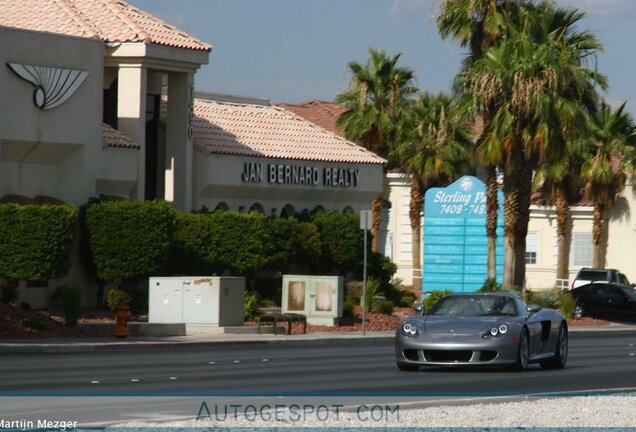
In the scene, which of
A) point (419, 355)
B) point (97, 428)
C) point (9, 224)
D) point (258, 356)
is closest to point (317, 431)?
point (97, 428)

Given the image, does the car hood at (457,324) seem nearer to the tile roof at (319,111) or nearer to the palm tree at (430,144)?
the palm tree at (430,144)

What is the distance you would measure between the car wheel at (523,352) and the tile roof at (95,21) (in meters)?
21.6

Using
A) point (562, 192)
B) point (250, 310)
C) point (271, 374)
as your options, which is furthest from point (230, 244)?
point (562, 192)

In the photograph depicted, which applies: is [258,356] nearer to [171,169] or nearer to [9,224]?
[9,224]

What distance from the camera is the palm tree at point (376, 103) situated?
61906mm

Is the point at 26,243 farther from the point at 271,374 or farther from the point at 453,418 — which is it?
the point at 453,418

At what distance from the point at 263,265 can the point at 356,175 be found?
9.85 meters

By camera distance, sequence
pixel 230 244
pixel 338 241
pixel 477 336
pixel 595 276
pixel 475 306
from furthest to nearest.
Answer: pixel 595 276 → pixel 338 241 → pixel 230 244 → pixel 475 306 → pixel 477 336

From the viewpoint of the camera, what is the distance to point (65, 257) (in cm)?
3838

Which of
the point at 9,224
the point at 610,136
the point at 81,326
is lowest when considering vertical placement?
the point at 81,326

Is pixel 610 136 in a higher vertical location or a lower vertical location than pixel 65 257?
higher

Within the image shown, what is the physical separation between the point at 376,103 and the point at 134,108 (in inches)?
814

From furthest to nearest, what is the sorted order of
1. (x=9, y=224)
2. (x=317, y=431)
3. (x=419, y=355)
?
(x=9, y=224) → (x=419, y=355) → (x=317, y=431)

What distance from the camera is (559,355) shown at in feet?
81.1
